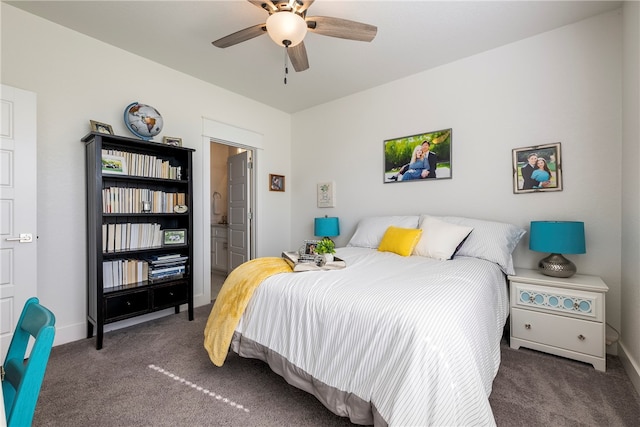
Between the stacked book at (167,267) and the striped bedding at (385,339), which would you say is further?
the stacked book at (167,267)

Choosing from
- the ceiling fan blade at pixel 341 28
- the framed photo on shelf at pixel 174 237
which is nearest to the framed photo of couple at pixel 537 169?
the ceiling fan blade at pixel 341 28

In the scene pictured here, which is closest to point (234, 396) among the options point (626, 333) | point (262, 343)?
point (262, 343)

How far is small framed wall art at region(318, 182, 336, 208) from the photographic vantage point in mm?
4000

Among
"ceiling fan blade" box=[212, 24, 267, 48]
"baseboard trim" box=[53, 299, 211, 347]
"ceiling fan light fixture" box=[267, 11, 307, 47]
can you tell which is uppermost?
"ceiling fan blade" box=[212, 24, 267, 48]

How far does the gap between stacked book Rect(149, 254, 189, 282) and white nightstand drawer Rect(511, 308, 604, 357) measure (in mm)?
3092

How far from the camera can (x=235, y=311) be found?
1816mm

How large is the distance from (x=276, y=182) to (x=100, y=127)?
2.26m

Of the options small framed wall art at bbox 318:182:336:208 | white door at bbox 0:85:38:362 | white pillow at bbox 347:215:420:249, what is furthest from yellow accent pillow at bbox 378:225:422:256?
white door at bbox 0:85:38:362

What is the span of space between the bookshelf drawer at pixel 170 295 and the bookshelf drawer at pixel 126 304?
3.6 inches

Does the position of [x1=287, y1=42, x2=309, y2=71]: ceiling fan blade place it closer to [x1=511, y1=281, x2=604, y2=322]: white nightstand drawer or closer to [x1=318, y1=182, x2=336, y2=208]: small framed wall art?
[x1=318, y1=182, x2=336, y2=208]: small framed wall art

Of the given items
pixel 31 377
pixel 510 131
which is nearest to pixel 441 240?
pixel 510 131

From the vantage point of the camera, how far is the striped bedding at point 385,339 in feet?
3.50

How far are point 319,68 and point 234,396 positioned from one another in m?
3.10

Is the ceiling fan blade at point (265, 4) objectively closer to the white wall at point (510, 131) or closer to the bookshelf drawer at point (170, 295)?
the white wall at point (510, 131)
